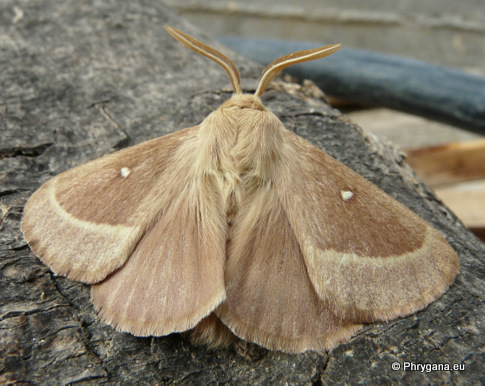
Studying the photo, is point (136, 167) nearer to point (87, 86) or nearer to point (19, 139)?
point (19, 139)

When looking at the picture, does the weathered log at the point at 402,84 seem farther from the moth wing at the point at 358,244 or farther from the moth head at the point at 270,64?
the moth wing at the point at 358,244

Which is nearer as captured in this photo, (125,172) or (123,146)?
(125,172)

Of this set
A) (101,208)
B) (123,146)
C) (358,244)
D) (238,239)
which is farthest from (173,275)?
(123,146)

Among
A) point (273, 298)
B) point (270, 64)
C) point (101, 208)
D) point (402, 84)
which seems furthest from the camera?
point (402, 84)

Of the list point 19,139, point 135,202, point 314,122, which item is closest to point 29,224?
point 135,202

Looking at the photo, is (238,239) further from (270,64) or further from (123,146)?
(123,146)

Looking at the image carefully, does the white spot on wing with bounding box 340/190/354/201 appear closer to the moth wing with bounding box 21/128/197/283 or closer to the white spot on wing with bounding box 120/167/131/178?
the moth wing with bounding box 21/128/197/283

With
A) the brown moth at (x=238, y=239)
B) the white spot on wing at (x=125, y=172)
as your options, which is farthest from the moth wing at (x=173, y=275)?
the white spot on wing at (x=125, y=172)

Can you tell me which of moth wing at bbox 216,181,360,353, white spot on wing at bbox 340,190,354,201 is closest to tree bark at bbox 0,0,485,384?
moth wing at bbox 216,181,360,353
